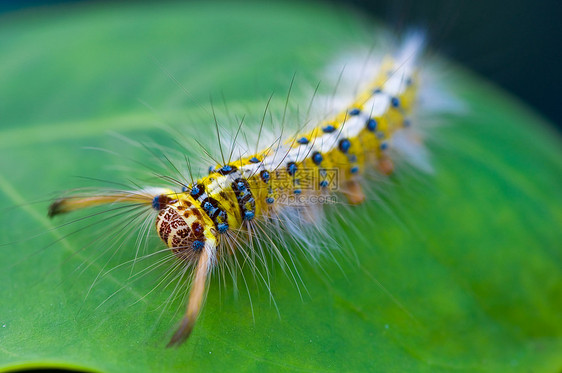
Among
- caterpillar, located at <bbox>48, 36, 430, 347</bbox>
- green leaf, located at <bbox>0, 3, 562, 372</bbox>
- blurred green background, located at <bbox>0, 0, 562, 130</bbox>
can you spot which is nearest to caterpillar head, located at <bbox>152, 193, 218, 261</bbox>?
caterpillar, located at <bbox>48, 36, 430, 347</bbox>

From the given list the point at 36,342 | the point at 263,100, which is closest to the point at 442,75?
the point at 263,100

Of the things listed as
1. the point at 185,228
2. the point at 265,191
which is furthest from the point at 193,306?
the point at 265,191

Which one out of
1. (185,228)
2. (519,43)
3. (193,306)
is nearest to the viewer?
(193,306)

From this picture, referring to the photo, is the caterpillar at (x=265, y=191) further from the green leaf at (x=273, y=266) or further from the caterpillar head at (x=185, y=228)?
the green leaf at (x=273, y=266)

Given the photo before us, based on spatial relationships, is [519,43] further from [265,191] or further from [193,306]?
[193,306]

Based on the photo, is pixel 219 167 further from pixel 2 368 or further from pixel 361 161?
pixel 2 368

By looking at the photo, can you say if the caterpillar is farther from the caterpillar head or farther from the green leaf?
the green leaf
